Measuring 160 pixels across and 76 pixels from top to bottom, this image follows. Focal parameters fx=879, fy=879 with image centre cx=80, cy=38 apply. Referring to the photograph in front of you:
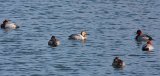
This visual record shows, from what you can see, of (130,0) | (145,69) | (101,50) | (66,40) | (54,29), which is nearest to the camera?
(145,69)

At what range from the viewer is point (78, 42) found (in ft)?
270

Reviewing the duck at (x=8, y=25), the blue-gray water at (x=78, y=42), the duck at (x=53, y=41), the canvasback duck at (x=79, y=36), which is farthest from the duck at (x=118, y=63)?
the duck at (x=8, y=25)

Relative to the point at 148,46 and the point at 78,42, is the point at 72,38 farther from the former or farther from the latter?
the point at 148,46

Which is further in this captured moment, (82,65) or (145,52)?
(145,52)

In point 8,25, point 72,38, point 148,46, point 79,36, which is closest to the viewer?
point 148,46

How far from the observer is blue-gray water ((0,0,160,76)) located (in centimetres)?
6919

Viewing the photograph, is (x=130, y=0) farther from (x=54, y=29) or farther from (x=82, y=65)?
(x=82, y=65)

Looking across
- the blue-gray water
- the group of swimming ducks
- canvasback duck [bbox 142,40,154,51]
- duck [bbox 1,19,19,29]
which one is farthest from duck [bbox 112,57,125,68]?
duck [bbox 1,19,19,29]

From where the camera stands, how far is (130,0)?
11144 centimetres

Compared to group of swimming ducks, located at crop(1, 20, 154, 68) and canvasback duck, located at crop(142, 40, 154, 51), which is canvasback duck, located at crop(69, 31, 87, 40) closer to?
group of swimming ducks, located at crop(1, 20, 154, 68)

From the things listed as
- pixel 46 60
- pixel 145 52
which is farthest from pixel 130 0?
pixel 46 60

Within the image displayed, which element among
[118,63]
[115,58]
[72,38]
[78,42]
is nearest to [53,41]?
[72,38]

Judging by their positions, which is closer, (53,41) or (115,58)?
(115,58)

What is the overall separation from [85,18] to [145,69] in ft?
87.1
